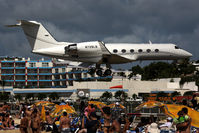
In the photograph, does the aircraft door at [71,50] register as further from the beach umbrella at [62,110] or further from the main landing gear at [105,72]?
the beach umbrella at [62,110]

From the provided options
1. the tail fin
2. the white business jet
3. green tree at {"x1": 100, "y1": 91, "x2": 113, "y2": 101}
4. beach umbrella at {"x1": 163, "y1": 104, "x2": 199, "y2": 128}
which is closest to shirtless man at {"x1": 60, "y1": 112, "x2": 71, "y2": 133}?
beach umbrella at {"x1": 163, "y1": 104, "x2": 199, "y2": 128}

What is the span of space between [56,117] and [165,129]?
328 inches

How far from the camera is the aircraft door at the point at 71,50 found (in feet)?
118

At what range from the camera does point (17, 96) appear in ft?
336

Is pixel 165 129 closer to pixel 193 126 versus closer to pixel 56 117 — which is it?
pixel 193 126

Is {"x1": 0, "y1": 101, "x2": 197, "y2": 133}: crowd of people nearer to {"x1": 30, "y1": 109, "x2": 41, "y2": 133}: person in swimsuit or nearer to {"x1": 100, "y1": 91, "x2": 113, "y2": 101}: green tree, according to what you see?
{"x1": 30, "y1": 109, "x2": 41, "y2": 133}: person in swimsuit

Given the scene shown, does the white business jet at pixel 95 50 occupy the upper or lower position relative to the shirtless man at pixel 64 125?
upper

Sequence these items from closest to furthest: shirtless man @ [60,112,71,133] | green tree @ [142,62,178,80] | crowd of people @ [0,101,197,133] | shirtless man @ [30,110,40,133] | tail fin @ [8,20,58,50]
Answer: crowd of people @ [0,101,197,133], shirtless man @ [60,112,71,133], shirtless man @ [30,110,40,133], tail fin @ [8,20,58,50], green tree @ [142,62,178,80]

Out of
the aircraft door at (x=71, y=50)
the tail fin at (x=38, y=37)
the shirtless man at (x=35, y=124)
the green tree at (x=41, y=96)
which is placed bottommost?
the green tree at (x=41, y=96)

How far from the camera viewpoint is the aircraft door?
36062mm

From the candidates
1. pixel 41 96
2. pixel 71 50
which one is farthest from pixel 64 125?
pixel 41 96

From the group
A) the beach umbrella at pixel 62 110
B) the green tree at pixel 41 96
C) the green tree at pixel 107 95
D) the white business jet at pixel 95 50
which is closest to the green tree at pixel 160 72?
the green tree at pixel 107 95

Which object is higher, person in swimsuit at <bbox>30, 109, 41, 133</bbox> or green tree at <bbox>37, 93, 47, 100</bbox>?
person in swimsuit at <bbox>30, 109, 41, 133</bbox>

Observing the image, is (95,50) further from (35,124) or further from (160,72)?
(160,72)
